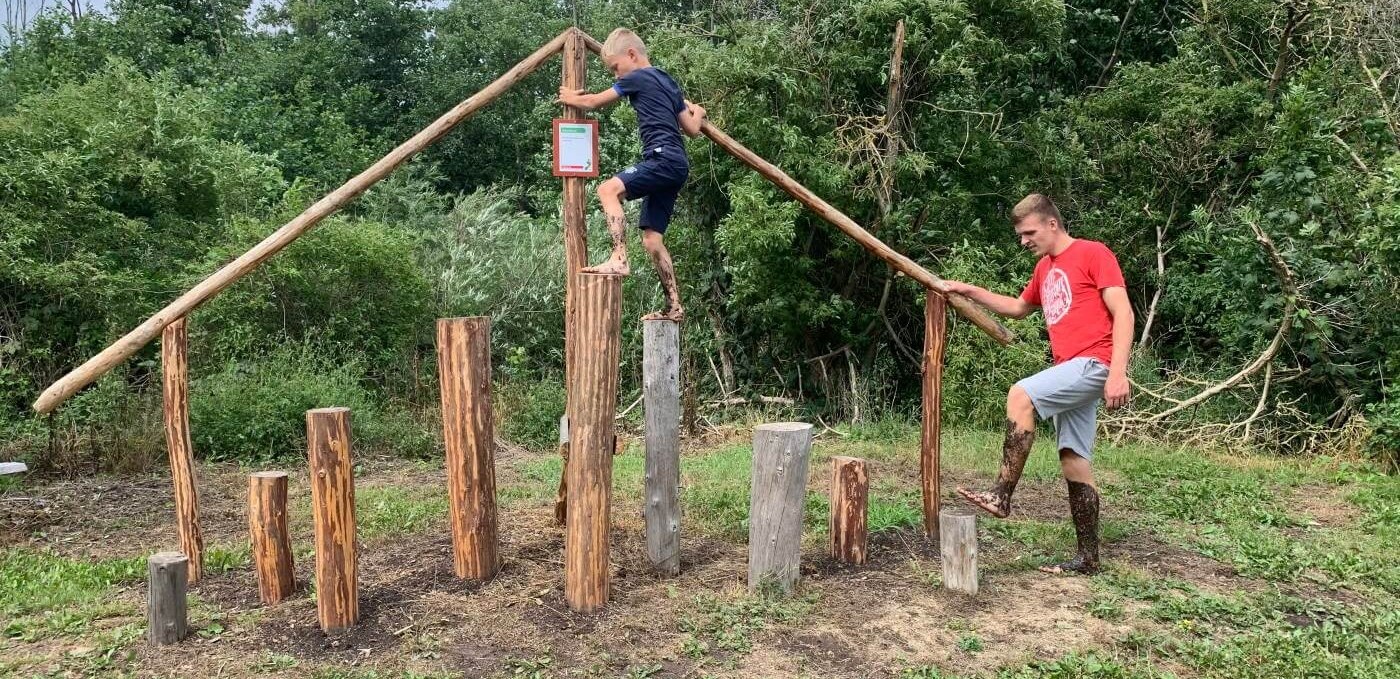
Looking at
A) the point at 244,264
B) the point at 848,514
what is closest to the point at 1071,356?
the point at 848,514

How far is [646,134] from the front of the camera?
15.3ft

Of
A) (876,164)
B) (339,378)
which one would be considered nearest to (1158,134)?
(876,164)

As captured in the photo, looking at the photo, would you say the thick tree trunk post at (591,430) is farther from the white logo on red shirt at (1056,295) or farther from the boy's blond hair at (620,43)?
the white logo on red shirt at (1056,295)

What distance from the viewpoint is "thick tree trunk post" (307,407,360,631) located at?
12.9 feet

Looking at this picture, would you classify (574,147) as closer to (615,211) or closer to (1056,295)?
(615,211)

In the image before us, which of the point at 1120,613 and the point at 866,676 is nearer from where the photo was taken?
the point at 866,676

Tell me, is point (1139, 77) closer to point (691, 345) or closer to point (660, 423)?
point (691, 345)

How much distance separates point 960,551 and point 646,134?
8.22 feet

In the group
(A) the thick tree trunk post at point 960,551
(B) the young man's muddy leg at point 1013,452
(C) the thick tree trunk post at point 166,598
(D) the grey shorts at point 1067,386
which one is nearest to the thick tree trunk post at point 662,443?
(A) the thick tree trunk post at point 960,551

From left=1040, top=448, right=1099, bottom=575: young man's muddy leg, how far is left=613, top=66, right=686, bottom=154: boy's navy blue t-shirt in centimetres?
248

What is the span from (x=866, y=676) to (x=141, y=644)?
295 centimetres

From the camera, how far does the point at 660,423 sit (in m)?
4.65

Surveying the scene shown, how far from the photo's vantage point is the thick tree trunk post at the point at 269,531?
428 cm

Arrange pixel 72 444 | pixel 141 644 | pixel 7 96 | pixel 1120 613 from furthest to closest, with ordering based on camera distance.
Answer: pixel 7 96 < pixel 72 444 < pixel 1120 613 < pixel 141 644
